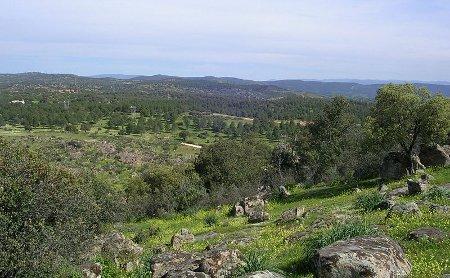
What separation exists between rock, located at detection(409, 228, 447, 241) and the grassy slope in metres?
0.26

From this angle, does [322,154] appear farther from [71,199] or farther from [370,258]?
[370,258]

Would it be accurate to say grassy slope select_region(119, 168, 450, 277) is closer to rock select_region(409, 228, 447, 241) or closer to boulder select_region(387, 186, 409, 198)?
rock select_region(409, 228, 447, 241)

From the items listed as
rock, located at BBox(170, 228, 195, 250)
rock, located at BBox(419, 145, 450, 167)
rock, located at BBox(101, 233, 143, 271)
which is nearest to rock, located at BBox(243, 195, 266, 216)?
rock, located at BBox(170, 228, 195, 250)

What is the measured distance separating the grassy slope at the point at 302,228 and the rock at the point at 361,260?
2.07 ft

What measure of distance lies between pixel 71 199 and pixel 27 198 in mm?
3396

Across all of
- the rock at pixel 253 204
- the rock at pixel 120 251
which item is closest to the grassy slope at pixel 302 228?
the rock at pixel 253 204

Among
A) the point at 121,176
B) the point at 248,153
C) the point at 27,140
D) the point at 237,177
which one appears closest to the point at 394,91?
the point at 237,177

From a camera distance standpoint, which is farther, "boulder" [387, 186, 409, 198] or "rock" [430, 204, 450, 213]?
"boulder" [387, 186, 409, 198]

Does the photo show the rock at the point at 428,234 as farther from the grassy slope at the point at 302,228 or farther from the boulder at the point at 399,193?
the boulder at the point at 399,193

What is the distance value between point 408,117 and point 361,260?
2885cm

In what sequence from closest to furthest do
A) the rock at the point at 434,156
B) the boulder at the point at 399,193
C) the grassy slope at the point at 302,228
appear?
1. the grassy slope at the point at 302,228
2. the boulder at the point at 399,193
3. the rock at the point at 434,156

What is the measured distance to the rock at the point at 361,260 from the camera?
11.3m

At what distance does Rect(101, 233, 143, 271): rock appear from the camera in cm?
2453

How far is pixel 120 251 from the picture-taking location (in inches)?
1006
